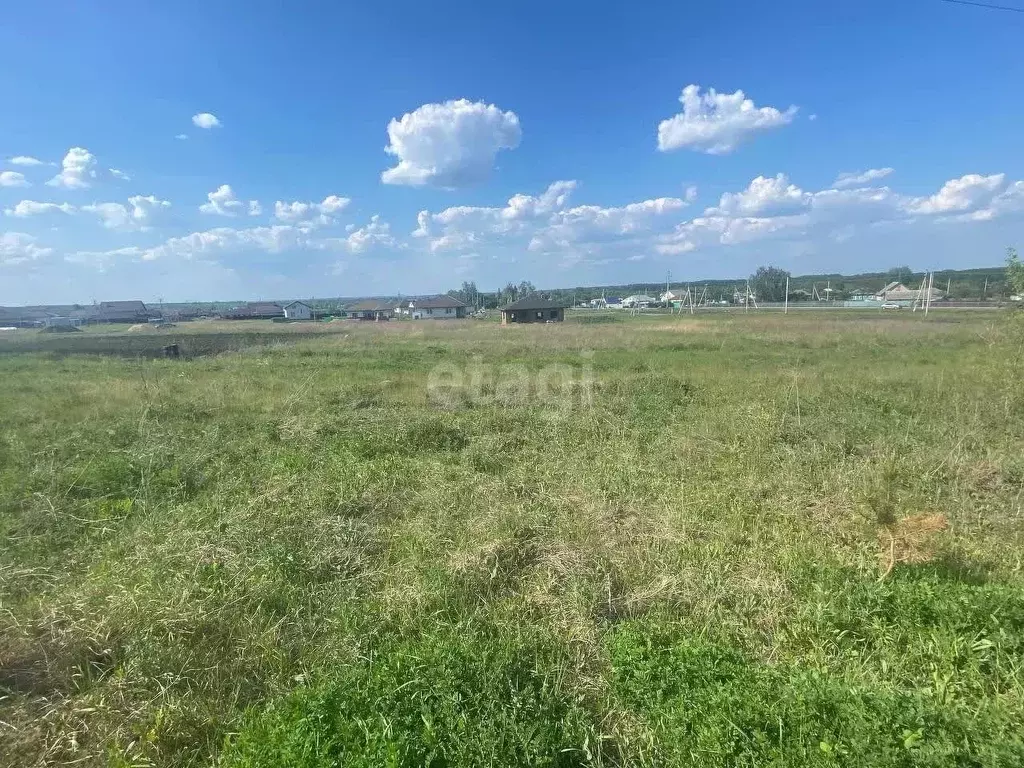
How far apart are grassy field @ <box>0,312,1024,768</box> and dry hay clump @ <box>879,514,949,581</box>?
0.17ft

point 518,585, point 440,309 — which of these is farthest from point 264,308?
point 518,585

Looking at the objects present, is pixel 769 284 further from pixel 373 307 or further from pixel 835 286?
pixel 373 307

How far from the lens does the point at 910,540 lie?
4.57 m

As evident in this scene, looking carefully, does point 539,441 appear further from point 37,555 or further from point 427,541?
point 37,555

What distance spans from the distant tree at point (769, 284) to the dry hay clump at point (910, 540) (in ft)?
290

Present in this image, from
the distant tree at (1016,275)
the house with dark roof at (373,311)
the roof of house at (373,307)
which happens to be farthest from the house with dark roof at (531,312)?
the distant tree at (1016,275)

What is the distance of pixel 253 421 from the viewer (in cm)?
896

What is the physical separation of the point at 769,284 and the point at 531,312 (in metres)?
58.1

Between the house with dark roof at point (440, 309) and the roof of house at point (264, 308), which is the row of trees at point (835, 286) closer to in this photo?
the house with dark roof at point (440, 309)

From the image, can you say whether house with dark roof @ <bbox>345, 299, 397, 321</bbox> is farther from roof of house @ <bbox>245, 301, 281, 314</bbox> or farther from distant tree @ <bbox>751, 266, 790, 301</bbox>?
distant tree @ <bbox>751, 266, 790, 301</bbox>

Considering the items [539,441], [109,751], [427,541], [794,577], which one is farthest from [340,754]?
[539,441]

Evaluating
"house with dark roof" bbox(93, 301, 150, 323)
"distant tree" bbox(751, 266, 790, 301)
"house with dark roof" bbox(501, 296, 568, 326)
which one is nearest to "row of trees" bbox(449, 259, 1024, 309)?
"distant tree" bbox(751, 266, 790, 301)

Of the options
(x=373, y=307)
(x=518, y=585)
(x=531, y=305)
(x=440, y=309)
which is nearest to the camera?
(x=518, y=585)

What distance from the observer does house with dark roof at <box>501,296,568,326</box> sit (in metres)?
47.4
